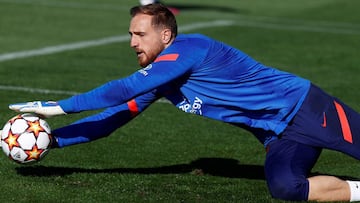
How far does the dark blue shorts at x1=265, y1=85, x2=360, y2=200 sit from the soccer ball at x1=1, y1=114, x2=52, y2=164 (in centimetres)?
174

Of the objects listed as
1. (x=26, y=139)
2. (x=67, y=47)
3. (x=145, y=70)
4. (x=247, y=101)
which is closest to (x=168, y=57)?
(x=145, y=70)

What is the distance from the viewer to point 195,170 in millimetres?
8336

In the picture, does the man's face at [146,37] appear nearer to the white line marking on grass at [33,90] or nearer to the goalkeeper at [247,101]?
the goalkeeper at [247,101]

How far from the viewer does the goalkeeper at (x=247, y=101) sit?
281 inches

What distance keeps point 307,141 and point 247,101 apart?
55cm

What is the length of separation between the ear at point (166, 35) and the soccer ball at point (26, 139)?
117 cm

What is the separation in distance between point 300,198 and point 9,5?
46.7 feet

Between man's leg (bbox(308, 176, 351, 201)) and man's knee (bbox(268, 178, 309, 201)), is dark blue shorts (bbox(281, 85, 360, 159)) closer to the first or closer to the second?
man's leg (bbox(308, 176, 351, 201))

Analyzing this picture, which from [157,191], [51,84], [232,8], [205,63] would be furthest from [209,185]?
[232,8]

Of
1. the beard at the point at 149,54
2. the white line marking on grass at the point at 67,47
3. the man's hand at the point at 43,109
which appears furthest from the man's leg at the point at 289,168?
the white line marking on grass at the point at 67,47

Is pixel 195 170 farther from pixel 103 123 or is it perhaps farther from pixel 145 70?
pixel 145 70

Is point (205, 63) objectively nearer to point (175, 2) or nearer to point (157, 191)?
point (157, 191)

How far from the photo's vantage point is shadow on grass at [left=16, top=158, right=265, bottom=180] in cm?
790

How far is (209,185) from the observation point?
7.75 meters
